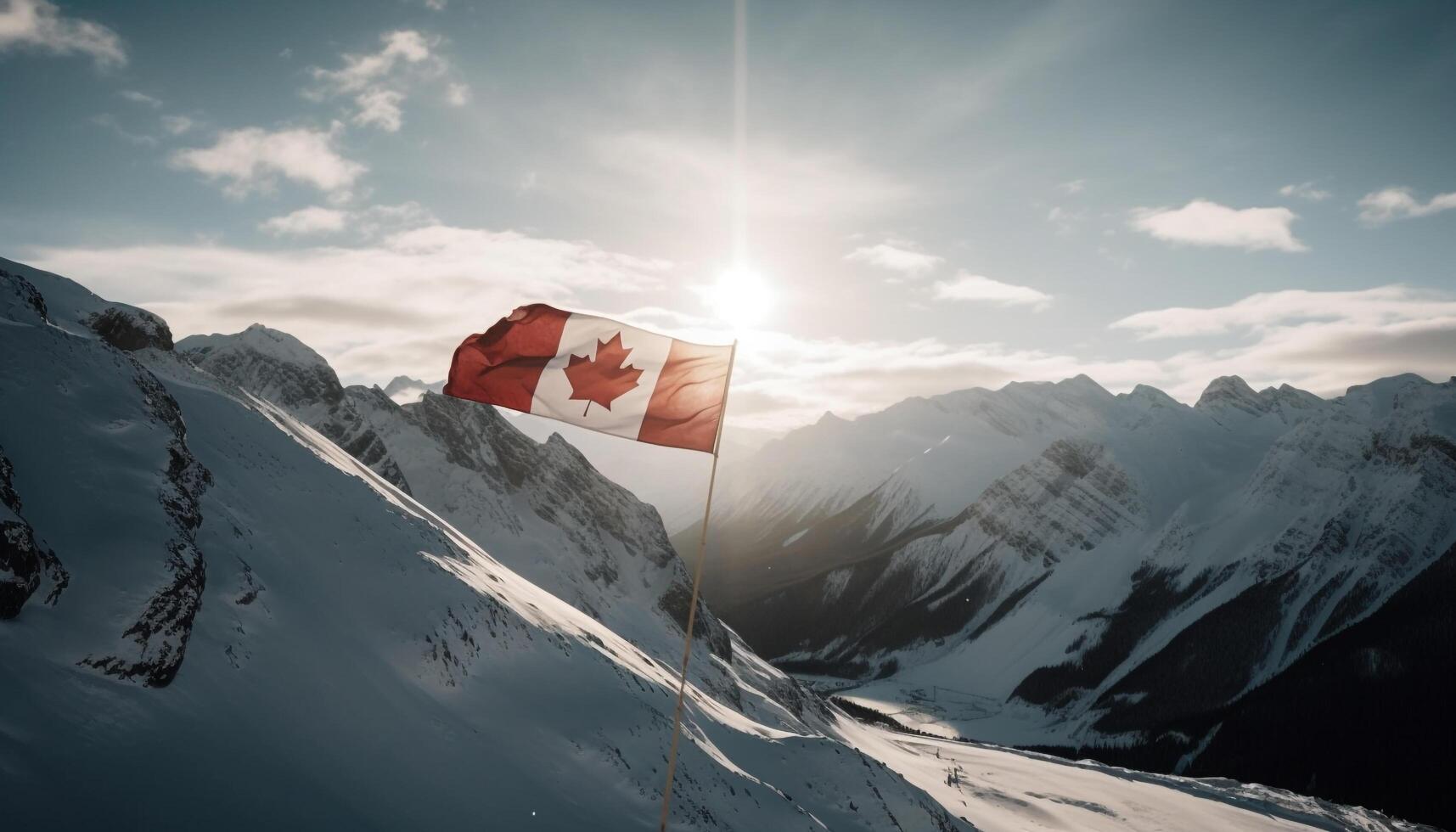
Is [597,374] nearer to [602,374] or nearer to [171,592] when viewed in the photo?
[602,374]

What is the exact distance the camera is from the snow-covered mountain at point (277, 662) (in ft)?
51.3

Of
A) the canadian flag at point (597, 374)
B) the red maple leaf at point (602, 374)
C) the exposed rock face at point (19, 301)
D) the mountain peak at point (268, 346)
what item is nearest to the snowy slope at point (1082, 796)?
the canadian flag at point (597, 374)

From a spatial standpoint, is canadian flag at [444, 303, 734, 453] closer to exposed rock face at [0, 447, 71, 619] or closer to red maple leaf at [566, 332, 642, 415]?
red maple leaf at [566, 332, 642, 415]

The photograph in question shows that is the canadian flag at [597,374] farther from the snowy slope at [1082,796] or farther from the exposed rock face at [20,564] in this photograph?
the snowy slope at [1082,796]

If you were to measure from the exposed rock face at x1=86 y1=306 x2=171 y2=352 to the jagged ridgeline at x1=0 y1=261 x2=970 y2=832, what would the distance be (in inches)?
205

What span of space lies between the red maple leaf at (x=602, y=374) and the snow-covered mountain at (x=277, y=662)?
10272mm

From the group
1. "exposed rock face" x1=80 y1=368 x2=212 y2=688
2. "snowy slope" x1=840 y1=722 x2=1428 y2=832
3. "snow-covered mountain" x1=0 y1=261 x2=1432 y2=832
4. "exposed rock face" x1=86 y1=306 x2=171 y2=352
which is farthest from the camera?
"snowy slope" x1=840 y1=722 x2=1428 y2=832

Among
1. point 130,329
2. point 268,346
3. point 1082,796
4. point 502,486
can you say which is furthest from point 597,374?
point 268,346

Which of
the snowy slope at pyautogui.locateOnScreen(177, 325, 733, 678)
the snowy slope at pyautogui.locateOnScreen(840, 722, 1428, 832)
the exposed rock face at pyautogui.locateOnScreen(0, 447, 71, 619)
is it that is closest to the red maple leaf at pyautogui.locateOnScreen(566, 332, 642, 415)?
the exposed rock face at pyautogui.locateOnScreen(0, 447, 71, 619)

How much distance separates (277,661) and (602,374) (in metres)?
11.1

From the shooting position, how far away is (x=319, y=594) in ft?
81.5

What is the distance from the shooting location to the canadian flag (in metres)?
20.4

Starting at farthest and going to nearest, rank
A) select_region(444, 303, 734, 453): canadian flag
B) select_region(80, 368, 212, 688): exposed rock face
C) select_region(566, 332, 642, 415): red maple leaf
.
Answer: select_region(566, 332, 642, 415): red maple leaf → select_region(444, 303, 734, 453): canadian flag → select_region(80, 368, 212, 688): exposed rock face

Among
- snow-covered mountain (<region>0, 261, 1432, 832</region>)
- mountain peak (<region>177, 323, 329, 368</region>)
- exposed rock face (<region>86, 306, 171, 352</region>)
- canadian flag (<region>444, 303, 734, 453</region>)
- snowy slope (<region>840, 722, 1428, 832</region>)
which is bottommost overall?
snowy slope (<region>840, 722, 1428, 832</region>)
